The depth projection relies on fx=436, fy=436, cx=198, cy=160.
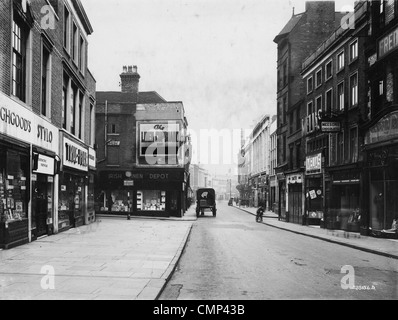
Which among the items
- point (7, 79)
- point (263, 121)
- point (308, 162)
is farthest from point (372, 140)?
point (263, 121)

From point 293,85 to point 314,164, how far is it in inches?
559

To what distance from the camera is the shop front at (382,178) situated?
1905 centimetres

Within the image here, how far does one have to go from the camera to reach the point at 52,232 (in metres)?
18.8

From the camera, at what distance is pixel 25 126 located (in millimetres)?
15078

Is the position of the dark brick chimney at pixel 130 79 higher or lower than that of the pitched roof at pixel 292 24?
lower

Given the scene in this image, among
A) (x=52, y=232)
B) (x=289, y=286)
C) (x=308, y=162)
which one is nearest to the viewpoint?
(x=289, y=286)

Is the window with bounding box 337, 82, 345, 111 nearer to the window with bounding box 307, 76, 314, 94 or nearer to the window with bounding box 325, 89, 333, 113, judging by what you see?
the window with bounding box 325, 89, 333, 113

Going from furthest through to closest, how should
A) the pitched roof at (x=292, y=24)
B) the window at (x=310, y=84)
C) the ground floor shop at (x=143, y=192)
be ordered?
the pitched roof at (x=292, y=24)
the ground floor shop at (x=143, y=192)
the window at (x=310, y=84)

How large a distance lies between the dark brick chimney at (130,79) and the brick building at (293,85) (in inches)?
587

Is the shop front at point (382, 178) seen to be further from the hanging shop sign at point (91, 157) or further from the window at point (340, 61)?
the hanging shop sign at point (91, 157)

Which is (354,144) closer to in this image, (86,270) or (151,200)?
(86,270)

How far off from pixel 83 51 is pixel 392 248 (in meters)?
19.8

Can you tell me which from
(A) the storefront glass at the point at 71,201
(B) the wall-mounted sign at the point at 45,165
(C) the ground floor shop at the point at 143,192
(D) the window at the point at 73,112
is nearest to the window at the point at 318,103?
(C) the ground floor shop at the point at 143,192
